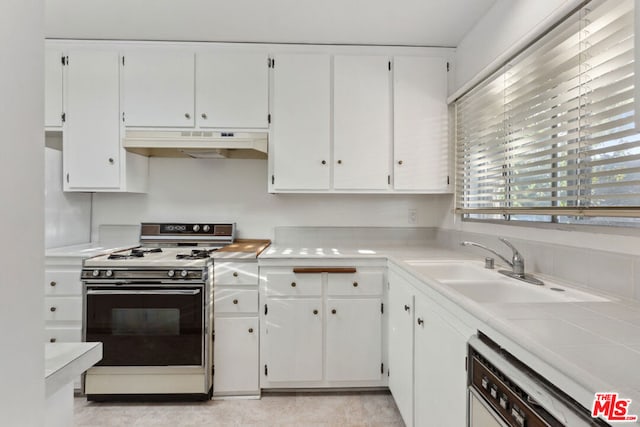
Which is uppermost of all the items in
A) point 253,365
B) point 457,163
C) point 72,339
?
point 457,163

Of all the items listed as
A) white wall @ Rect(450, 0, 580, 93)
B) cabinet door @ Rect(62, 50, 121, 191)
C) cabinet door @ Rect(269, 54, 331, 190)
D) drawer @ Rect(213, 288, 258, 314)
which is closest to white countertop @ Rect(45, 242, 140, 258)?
cabinet door @ Rect(62, 50, 121, 191)

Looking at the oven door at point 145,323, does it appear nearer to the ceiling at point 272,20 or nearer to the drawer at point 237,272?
the drawer at point 237,272

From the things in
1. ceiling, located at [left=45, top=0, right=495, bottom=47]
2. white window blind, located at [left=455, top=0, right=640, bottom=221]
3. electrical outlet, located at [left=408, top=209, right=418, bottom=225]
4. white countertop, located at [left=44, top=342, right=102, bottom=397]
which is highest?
ceiling, located at [left=45, top=0, right=495, bottom=47]

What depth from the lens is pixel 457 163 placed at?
244 cm

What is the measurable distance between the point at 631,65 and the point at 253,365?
2.37 metres

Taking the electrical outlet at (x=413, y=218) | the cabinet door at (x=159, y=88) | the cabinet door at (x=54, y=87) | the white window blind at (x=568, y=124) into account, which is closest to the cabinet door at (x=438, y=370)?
the white window blind at (x=568, y=124)

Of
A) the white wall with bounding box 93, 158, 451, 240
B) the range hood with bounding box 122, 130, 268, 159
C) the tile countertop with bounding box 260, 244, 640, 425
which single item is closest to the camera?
the tile countertop with bounding box 260, 244, 640, 425

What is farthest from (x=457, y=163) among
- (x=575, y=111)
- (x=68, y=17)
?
(x=68, y=17)

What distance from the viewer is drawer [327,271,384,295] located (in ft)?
7.23

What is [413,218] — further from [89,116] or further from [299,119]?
[89,116]

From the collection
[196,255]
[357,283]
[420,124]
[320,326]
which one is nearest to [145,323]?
[196,255]

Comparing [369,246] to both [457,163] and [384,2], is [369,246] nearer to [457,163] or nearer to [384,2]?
[457,163]

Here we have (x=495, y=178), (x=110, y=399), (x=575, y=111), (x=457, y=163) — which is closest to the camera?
(x=575, y=111)

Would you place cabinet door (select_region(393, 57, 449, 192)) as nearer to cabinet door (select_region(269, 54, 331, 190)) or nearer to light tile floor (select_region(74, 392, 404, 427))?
cabinet door (select_region(269, 54, 331, 190))
